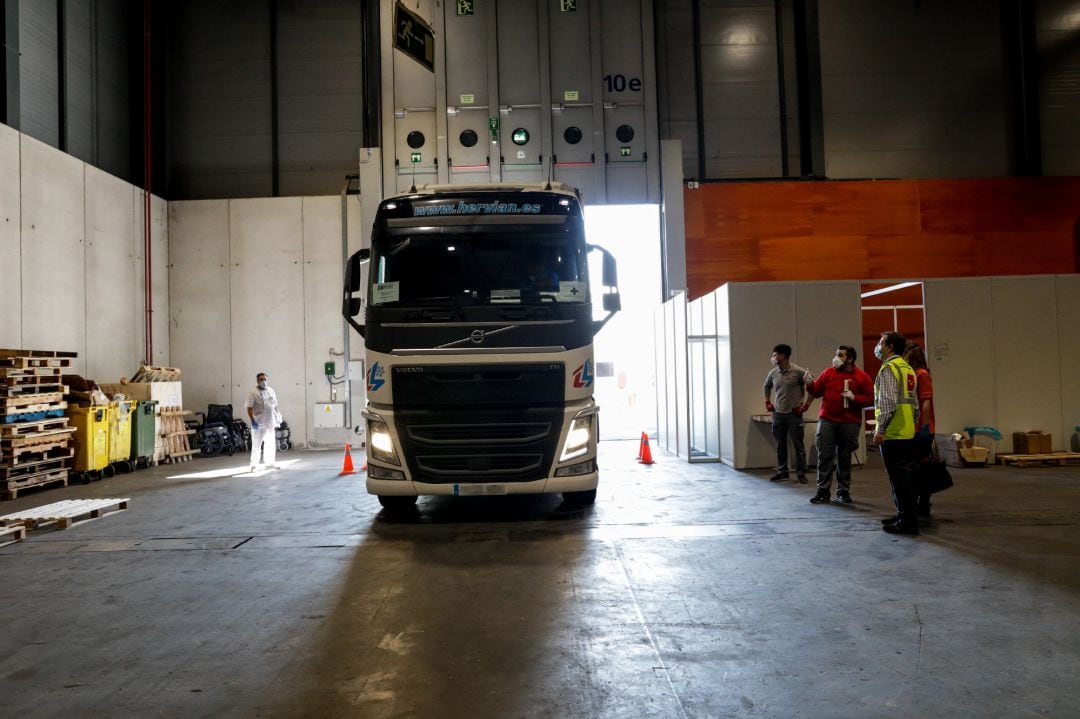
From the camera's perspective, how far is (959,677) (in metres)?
3.33

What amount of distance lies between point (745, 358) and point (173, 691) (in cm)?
913

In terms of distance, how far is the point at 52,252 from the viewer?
12.1 m

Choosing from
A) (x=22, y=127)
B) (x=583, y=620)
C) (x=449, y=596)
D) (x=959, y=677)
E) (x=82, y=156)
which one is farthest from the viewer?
(x=82, y=156)

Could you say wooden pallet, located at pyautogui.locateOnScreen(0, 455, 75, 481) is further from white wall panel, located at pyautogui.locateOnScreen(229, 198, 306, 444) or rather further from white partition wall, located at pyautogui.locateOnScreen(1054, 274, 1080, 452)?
white partition wall, located at pyautogui.locateOnScreen(1054, 274, 1080, 452)

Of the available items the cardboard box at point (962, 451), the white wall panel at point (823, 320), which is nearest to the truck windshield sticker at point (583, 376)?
the white wall panel at point (823, 320)

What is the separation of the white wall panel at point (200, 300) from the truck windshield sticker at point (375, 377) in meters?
10.7

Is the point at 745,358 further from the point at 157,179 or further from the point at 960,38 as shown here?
the point at 157,179

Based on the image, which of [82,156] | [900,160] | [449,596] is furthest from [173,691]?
[900,160]

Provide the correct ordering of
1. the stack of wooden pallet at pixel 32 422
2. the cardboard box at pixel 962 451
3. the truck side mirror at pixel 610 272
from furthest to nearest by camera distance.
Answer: the cardboard box at pixel 962 451 < the stack of wooden pallet at pixel 32 422 < the truck side mirror at pixel 610 272

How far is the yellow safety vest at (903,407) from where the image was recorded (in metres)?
6.07

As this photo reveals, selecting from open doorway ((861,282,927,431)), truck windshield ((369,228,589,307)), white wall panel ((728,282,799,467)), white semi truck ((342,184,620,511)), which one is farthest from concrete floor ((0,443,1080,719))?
open doorway ((861,282,927,431))

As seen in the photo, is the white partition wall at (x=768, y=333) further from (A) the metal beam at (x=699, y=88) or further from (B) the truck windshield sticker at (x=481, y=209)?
(A) the metal beam at (x=699, y=88)

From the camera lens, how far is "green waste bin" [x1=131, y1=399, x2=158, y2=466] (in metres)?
12.5

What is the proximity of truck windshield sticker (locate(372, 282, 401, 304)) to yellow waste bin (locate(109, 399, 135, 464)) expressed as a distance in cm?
808
